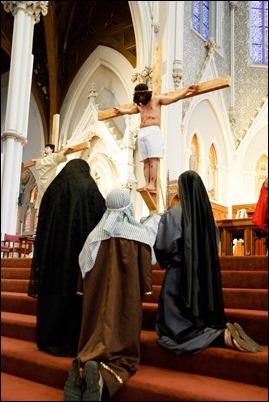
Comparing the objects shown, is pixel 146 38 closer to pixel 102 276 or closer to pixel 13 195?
pixel 13 195

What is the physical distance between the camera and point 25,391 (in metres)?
2.61

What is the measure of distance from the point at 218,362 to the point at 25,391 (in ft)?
3.81

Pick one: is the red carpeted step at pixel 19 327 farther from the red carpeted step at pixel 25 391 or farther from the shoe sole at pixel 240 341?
the shoe sole at pixel 240 341

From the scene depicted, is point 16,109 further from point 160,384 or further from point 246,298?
point 160,384

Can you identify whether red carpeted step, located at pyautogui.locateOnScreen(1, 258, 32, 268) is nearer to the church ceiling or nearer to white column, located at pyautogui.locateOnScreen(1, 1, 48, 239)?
white column, located at pyautogui.locateOnScreen(1, 1, 48, 239)

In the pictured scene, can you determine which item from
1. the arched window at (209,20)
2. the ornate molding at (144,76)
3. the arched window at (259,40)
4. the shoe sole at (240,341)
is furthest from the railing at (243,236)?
the ornate molding at (144,76)

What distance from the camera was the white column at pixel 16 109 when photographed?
23.1 feet

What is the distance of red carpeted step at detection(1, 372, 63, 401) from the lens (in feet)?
8.07

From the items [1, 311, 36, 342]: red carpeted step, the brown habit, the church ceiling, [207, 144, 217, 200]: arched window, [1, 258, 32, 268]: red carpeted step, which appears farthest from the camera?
the church ceiling

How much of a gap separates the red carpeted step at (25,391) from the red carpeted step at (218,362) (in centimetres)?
65

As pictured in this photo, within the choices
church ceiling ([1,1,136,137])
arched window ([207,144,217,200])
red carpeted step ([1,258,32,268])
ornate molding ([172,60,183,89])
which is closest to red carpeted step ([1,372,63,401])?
red carpeted step ([1,258,32,268])

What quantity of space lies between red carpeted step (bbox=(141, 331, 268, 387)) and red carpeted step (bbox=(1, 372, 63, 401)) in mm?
651

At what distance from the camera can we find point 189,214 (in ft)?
9.97

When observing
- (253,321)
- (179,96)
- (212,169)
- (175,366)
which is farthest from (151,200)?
(175,366)
